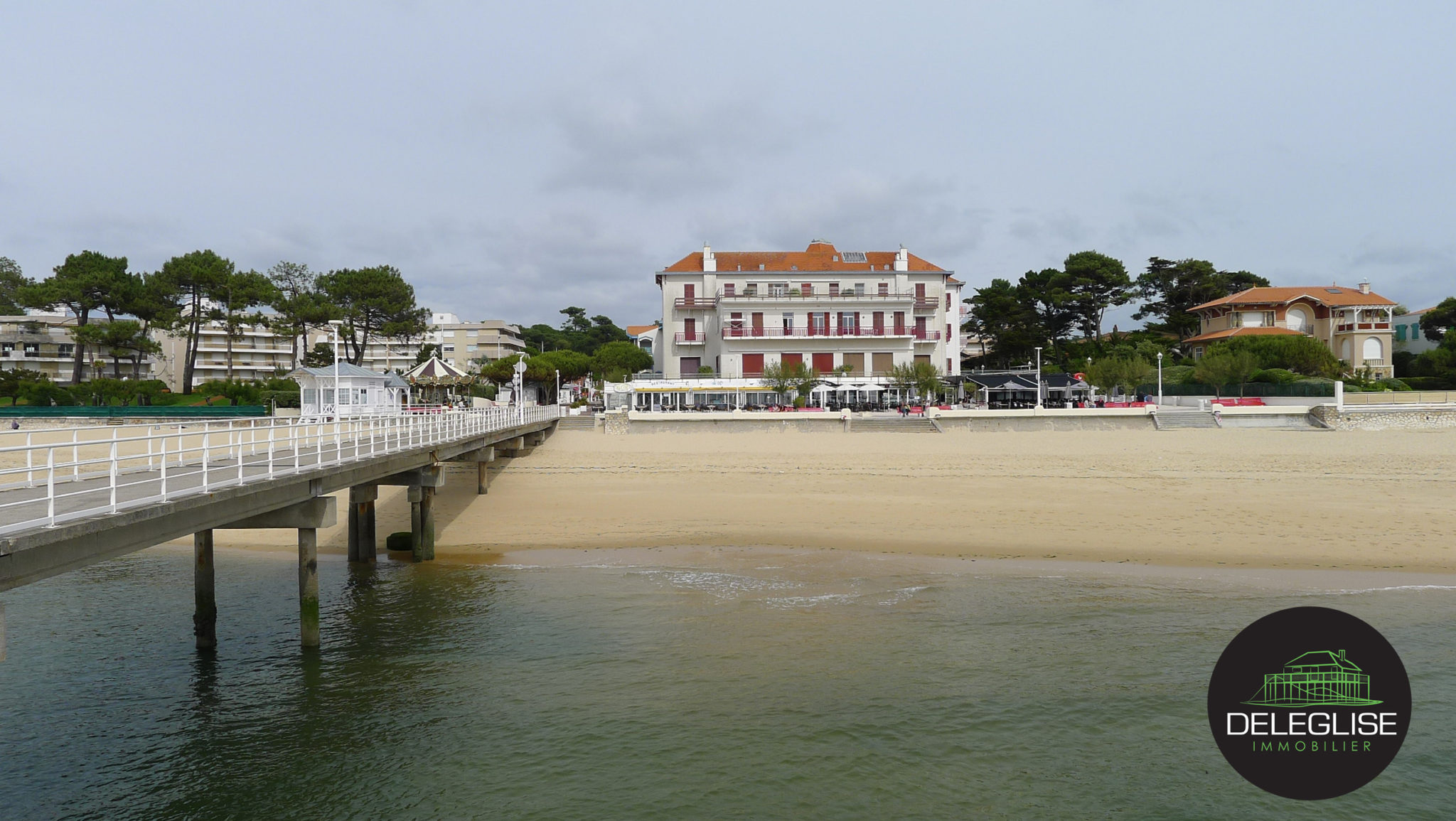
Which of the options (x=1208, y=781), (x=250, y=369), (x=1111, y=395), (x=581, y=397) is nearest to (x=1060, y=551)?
(x=1208, y=781)

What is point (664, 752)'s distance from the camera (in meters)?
8.94

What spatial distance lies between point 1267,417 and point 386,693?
43322 millimetres

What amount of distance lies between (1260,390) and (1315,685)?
153 ft

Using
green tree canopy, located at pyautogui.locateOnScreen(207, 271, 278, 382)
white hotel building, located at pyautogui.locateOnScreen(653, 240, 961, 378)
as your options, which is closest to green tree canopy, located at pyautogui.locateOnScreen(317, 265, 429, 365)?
green tree canopy, located at pyautogui.locateOnScreen(207, 271, 278, 382)

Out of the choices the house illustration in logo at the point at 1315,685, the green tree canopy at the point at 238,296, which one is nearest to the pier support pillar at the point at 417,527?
the house illustration in logo at the point at 1315,685

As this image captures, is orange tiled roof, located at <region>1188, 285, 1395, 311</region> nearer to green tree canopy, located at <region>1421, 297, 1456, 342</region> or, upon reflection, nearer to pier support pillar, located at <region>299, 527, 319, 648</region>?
green tree canopy, located at <region>1421, 297, 1456, 342</region>

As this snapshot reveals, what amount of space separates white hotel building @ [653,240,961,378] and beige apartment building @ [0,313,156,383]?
55.3m

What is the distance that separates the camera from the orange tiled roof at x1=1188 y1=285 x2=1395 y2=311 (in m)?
62.8

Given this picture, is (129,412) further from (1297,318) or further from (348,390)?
(1297,318)

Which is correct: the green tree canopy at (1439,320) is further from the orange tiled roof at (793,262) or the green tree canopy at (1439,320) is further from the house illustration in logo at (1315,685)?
the house illustration in logo at (1315,685)

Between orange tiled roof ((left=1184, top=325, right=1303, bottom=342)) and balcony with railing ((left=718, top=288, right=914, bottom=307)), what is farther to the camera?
orange tiled roof ((left=1184, top=325, right=1303, bottom=342))

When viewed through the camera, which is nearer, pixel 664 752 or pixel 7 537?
pixel 7 537

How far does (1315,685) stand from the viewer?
315 inches

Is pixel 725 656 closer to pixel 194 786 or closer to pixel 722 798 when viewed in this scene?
pixel 722 798
